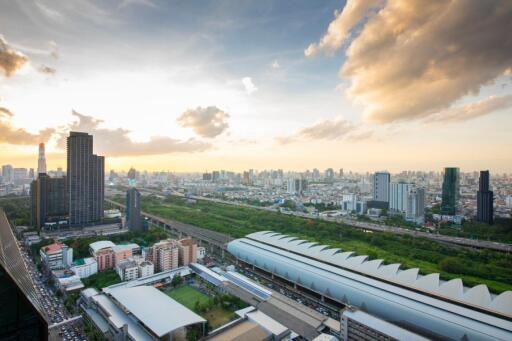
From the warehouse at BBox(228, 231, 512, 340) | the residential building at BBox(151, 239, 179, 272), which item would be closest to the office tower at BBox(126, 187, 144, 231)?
the residential building at BBox(151, 239, 179, 272)

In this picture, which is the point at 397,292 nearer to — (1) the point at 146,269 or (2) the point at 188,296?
(2) the point at 188,296

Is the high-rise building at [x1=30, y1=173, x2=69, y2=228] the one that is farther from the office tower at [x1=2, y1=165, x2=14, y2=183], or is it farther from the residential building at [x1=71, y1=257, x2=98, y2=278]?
the office tower at [x1=2, y1=165, x2=14, y2=183]

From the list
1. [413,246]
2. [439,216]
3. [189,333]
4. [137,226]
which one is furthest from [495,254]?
[137,226]

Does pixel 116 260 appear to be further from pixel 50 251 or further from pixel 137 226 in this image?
pixel 137 226

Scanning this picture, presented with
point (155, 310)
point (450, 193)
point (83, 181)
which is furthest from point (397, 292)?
point (83, 181)

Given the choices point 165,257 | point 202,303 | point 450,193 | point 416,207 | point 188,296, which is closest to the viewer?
point 202,303
